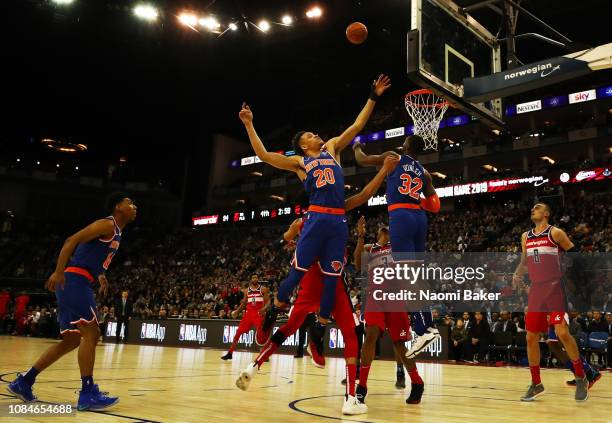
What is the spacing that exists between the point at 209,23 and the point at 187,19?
84 centimetres

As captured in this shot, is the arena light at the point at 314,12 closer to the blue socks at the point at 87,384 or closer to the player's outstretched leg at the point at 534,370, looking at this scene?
the player's outstretched leg at the point at 534,370

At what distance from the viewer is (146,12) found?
1948cm

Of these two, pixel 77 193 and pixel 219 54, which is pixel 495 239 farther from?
pixel 77 193

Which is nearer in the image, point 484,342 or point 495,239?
point 484,342

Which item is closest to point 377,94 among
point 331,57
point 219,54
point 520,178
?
point 219,54

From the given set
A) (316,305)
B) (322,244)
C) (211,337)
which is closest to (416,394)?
(316,305)

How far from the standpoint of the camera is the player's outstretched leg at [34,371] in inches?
188

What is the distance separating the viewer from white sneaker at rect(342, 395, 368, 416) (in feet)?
14.6

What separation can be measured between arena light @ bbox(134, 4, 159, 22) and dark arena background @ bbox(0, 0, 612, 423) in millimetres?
114

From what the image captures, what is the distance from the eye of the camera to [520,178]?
102ft

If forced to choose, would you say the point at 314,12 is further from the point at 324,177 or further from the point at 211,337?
the point at 324,177

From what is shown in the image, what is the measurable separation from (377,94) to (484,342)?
11.1m

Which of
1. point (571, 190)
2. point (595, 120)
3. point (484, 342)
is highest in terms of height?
point (595, 120)

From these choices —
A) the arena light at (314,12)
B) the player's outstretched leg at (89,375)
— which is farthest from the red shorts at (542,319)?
the arena light at (314,12)
